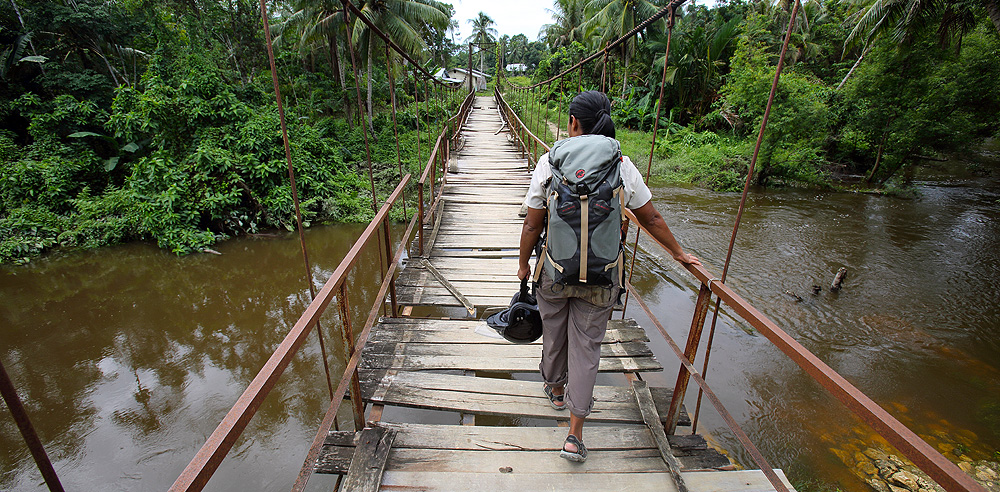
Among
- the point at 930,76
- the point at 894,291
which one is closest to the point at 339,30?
the point at 894,291

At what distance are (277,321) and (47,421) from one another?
2166 millimetres

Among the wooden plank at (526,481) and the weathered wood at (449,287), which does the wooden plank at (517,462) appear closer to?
the wooden plank at (526,481)

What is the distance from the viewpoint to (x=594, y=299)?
172cm

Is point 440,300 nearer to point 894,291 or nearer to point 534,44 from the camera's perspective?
point 894,291

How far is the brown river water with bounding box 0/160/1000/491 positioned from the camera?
363cm

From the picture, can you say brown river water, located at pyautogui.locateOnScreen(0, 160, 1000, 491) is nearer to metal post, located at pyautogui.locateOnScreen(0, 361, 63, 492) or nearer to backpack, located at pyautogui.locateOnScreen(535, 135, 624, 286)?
backpack, located at pyautogui.locateOnScreen(535, 135, 624, 286)

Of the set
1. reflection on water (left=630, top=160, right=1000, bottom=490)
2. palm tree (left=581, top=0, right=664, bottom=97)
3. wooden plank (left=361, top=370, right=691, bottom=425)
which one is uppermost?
palm tree (left=581, top=0, right=664, bottom=97)

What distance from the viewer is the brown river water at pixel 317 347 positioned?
3.63 m

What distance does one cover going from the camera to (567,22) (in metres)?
25.4

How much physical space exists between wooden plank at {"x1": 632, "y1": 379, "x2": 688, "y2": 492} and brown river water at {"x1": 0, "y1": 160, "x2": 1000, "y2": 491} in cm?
160

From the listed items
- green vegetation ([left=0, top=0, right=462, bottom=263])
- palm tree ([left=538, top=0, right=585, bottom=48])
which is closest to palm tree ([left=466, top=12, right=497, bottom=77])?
palm tree ([left=538, top=0, right=585, bottom=48])

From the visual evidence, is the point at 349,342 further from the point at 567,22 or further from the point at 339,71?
the point at 567,22

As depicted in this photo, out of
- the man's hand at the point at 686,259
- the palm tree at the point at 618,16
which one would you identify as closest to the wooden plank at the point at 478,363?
the man's hand at the point at 686,259

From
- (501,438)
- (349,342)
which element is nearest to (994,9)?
(501,438)
